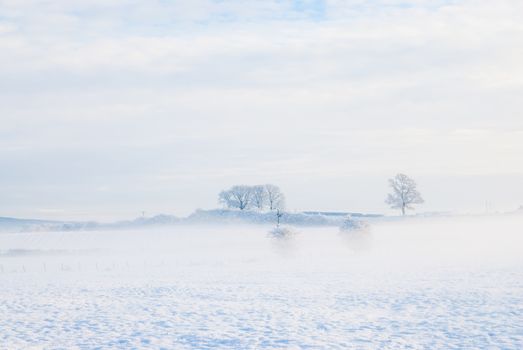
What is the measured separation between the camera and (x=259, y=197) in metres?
144

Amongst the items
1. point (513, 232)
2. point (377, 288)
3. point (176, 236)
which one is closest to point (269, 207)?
point (176, 236)

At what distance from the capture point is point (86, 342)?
22688 mm

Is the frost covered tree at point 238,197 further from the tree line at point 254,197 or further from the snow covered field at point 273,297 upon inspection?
the snow covered field at point 273,297

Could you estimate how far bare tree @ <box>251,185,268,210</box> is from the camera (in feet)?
473

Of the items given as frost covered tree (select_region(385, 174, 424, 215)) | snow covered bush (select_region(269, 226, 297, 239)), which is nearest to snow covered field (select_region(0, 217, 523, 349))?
snow covered bush (select_region(269, 226, 297, 239))

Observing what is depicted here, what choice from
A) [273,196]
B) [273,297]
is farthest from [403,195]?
[273,297]

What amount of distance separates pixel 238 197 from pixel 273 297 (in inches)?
4412

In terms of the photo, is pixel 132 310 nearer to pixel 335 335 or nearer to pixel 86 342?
pixel 86 342

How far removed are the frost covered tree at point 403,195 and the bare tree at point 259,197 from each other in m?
32.6

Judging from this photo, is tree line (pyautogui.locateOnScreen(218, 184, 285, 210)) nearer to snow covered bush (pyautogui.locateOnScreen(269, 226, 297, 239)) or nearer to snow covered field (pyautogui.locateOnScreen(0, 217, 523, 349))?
snow covered field (pyautogui.locateOnScreen(0, 217, 523, 349))

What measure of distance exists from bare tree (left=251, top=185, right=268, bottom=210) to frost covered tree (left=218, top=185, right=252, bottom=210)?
3.45 ft

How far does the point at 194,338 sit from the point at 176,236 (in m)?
68.8

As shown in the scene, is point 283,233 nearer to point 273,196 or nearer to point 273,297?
point 273,297

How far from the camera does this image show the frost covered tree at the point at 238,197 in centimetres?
14512
